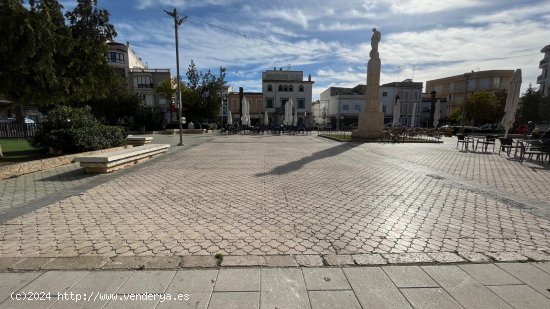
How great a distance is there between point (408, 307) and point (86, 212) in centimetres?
473

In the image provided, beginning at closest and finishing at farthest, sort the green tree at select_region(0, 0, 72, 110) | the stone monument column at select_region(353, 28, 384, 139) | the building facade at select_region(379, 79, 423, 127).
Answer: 1. the green tree at select_region(0, 0, 72, 110)
2. the stone monument column at select_region(353, 28, 384, 139)
3. the building facade at select_region(379, 79, 423, 127)

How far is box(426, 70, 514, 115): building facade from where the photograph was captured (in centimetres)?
5603

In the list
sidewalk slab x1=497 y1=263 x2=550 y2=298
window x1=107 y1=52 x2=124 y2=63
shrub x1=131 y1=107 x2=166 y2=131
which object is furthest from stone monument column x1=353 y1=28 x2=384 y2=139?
window x1=107 y1=52 x2=124 y2=63

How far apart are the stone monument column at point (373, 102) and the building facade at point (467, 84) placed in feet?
141

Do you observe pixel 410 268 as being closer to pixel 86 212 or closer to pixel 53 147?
pixel 86 212

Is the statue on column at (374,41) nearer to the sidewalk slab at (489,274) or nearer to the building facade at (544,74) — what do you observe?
the sidewalk slab at (489,274)

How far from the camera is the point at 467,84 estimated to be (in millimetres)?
53719

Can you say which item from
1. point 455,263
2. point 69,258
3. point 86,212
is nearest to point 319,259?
point 455,263

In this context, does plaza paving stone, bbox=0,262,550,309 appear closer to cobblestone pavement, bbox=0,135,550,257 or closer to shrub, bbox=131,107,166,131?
cobblestone pavement, bbox=0,135,550,257

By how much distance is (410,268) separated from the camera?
110 inches

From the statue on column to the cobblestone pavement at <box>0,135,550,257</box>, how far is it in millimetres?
14506

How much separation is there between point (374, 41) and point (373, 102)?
14.3 feet

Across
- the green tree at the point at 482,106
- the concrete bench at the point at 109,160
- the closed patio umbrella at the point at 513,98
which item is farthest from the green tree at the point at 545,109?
the concrete bench at the point at 109,160

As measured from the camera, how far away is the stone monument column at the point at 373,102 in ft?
63.4
